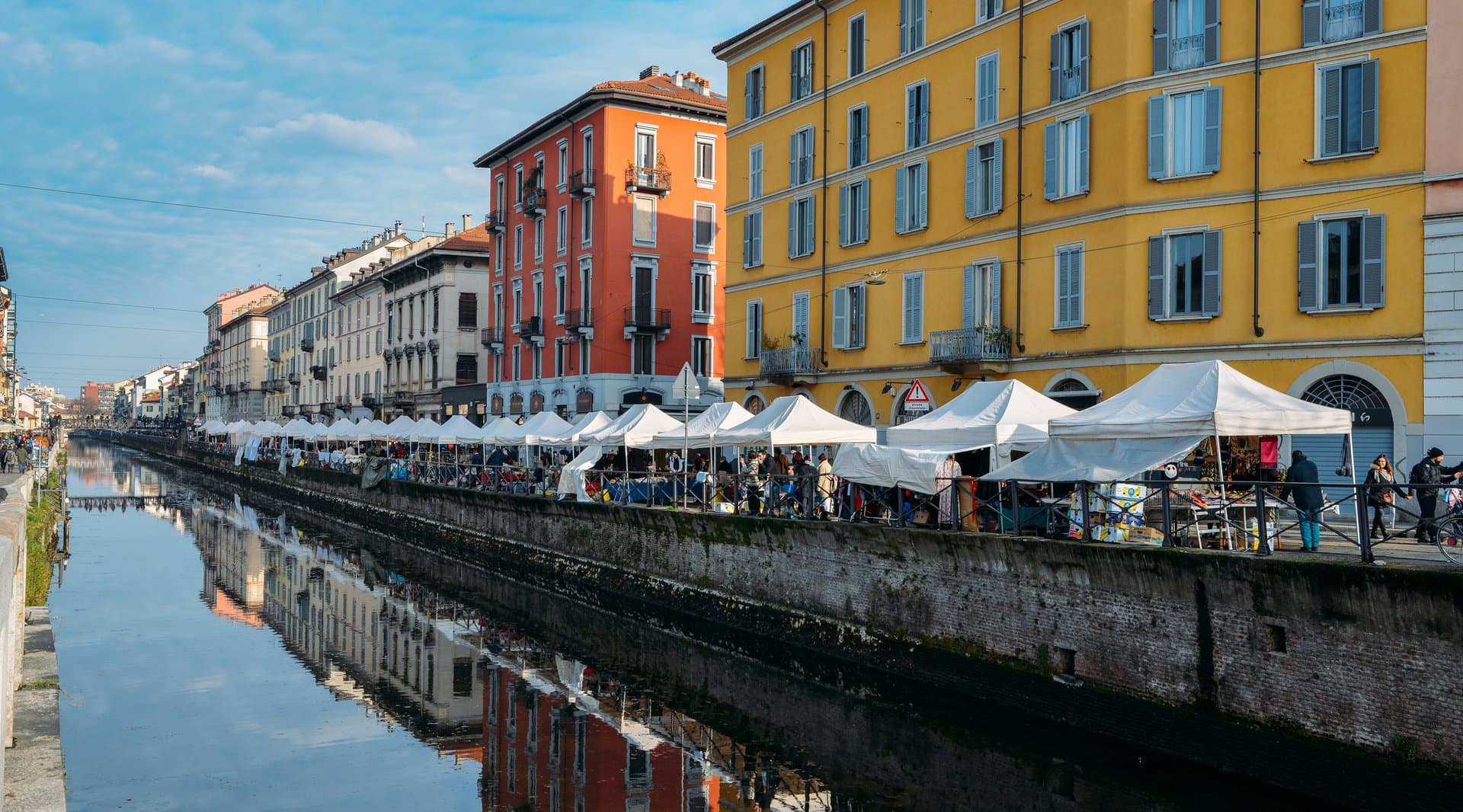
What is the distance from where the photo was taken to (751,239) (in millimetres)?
37000

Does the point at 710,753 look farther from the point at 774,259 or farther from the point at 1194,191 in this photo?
the point at 774,259

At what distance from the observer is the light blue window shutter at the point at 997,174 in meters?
27.2

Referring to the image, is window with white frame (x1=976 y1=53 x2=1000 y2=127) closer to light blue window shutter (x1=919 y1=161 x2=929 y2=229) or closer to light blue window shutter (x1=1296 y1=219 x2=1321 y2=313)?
light blue window shutter (x1=919 y1=161 x2=929 y2=229)

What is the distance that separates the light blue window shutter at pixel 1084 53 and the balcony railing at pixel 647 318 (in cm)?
2261

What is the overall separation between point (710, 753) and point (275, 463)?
54105mm

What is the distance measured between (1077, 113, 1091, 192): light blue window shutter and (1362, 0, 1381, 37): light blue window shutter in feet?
17.8

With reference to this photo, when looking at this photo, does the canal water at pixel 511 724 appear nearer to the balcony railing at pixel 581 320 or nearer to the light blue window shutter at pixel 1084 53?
the light blue window shutter at pixel 1084 53

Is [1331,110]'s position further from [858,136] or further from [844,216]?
[844,216]

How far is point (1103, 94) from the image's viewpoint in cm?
2439

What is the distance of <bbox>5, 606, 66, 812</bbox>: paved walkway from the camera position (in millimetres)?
9836

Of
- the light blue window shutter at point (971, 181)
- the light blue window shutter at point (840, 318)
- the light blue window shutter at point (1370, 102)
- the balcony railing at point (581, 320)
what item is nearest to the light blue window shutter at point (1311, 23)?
the light blue window shutter at point (1370, 102)

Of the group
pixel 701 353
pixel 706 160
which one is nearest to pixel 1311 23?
pixel 706 160

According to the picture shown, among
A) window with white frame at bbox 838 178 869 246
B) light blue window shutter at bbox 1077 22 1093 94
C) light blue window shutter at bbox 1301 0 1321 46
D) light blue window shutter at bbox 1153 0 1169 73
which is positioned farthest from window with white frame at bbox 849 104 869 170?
light blue window shutter at bbox 1301 0 1321 46

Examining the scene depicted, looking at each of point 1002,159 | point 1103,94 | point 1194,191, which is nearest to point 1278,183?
point 1194,191
